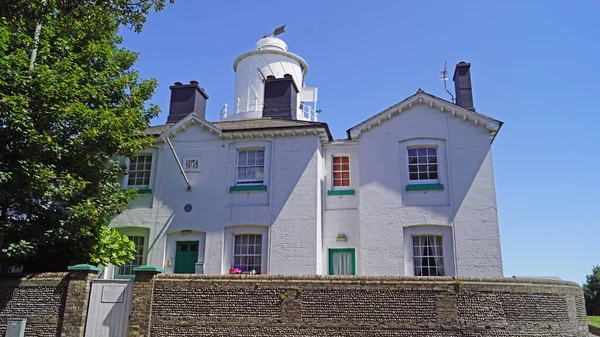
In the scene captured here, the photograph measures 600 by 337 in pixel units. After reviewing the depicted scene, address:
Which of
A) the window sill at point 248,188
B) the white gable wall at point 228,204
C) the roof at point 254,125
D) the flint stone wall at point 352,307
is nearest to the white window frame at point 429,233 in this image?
the white gable wall at point 228,204

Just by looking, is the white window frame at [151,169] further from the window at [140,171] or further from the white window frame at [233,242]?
the white window frame at [233,242]

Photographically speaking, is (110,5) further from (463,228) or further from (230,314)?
(463,228)

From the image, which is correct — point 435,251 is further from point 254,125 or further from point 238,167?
point 254,125

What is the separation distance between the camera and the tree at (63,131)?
13.5 metres

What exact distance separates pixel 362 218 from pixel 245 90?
1155 cm

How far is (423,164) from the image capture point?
1920 centimetres

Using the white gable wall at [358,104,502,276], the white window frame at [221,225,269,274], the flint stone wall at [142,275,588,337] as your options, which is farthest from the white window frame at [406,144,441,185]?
the flint stone wall at [142,275,588,337]

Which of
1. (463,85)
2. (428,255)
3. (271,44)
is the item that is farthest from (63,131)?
(271,44)

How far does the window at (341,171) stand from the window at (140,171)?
775 cm

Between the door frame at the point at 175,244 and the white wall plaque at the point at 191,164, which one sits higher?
the white wall plaque at the point at 191,164

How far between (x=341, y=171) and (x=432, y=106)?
14.5 feet

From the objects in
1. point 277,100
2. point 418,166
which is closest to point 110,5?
point 277,100

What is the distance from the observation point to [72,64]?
1595 cm

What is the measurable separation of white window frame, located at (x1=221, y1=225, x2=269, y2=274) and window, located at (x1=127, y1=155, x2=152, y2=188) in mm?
4315
